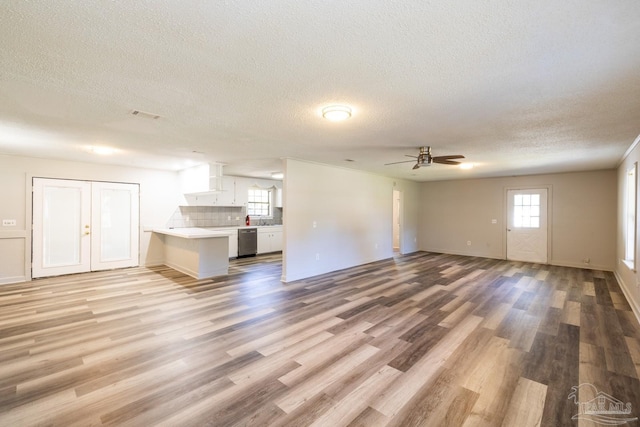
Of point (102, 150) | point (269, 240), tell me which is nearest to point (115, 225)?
point (102, 150)

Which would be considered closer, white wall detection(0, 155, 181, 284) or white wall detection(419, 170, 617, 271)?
white wall detection(0, 155, 181, 284)

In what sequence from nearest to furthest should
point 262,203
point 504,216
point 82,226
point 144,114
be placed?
1. point 144,114
2. point 82,226
3. point 504,216
4. point 262,203

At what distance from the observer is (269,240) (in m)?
8.86

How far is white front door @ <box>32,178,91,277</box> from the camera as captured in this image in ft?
18.5

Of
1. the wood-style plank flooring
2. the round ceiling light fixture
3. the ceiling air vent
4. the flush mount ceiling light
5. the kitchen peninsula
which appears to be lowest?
the wood-style plank flooring

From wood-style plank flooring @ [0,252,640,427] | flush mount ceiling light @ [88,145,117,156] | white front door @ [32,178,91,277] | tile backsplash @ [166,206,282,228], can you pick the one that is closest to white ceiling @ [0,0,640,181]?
flush mount ceiling light @ [88,145,117,156]

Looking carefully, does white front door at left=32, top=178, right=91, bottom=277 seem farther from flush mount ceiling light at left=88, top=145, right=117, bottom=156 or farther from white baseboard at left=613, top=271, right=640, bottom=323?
white baseboard at left=613, top=271, right=640, bottom=323

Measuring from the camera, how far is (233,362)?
8.50 ft

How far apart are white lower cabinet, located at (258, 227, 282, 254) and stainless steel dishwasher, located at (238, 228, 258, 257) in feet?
0.59

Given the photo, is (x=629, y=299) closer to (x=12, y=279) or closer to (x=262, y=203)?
(x=262, y=203)

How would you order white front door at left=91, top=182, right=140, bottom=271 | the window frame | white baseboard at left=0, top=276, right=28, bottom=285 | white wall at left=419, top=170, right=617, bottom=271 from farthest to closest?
the window frame, white wall at left=419, top=170, right=617, bottom=271, white front door at left=91, top=182, right=140, bottom=271, white baseboard at left=0, top=276, right=28, bottom=285

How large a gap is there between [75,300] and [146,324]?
5.92 feet

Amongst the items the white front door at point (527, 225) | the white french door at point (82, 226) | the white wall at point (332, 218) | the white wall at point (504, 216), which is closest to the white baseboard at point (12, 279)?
the white french door at point (82, 226)

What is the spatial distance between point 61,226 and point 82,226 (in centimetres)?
33
